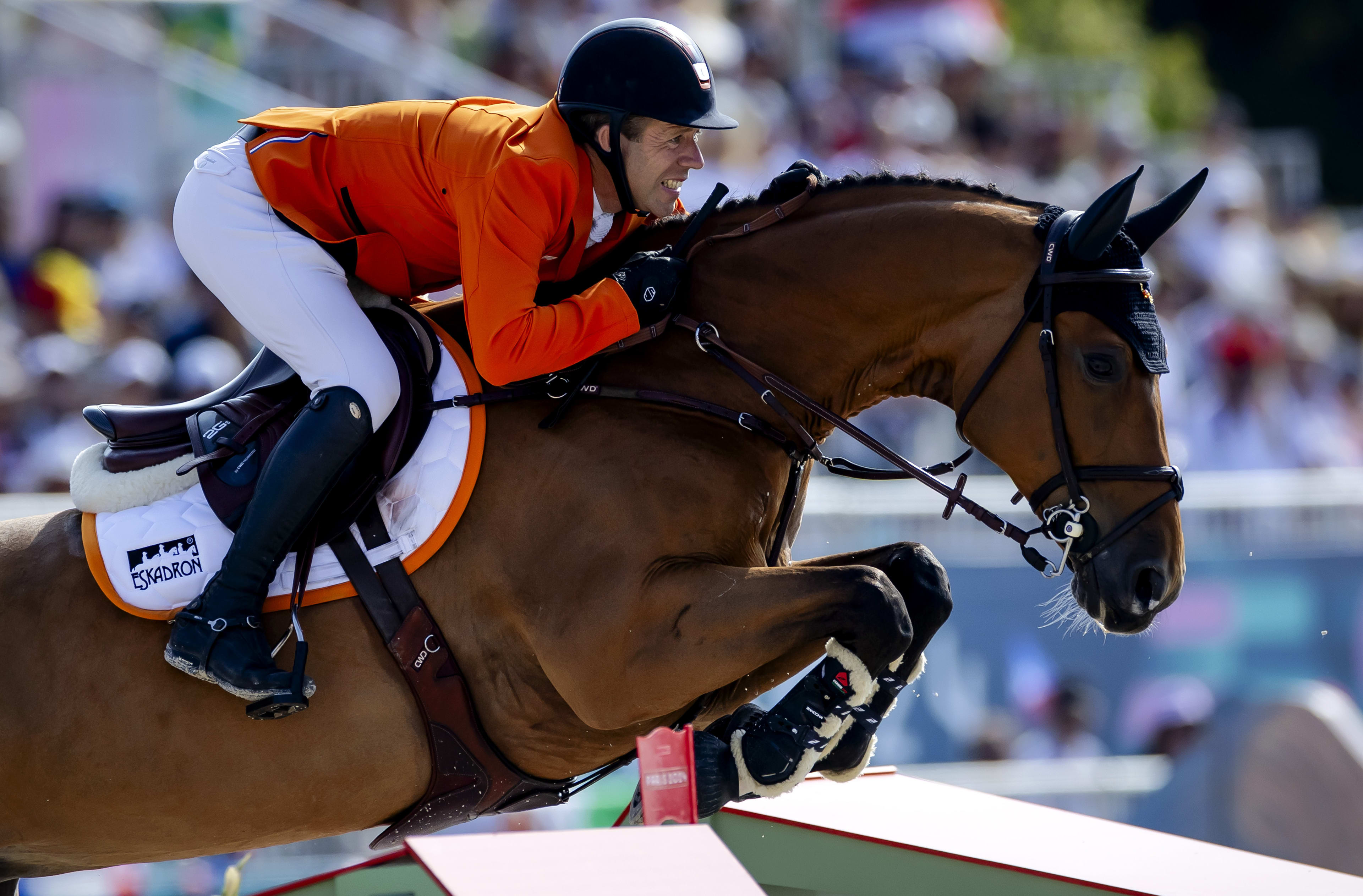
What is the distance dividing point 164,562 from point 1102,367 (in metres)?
2.31

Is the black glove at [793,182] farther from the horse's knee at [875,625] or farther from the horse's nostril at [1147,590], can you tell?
the horse's nostril at [1147,590]

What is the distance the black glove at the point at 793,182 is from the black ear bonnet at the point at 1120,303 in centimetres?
67

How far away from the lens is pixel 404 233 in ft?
11.8

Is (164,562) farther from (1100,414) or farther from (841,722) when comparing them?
(1100,414)

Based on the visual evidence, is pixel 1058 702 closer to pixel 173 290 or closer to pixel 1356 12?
pixel 173 290

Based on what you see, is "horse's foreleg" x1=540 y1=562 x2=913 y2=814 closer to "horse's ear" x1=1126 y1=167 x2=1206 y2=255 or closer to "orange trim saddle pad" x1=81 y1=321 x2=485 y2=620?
"orange trim saddle pad" x1=81 y1=321 x2=485 y2=620

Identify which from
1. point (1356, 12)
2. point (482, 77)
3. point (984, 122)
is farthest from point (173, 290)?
point (1356, 12)

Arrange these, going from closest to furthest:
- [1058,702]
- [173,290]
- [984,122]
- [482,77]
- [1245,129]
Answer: [1058,702], [173,290], [482,77], [984,122], [1245,129]

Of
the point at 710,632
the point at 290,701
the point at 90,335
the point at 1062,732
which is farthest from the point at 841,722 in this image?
the point at 90,335

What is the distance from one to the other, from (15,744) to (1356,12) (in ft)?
91.5

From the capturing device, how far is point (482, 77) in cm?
1020

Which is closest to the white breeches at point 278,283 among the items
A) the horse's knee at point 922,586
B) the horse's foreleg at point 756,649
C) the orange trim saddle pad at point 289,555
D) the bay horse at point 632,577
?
the orange trim saddle pad at point 289,555

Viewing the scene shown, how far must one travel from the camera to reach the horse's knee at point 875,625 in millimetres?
3262

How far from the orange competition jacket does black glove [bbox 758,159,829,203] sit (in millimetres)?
398
